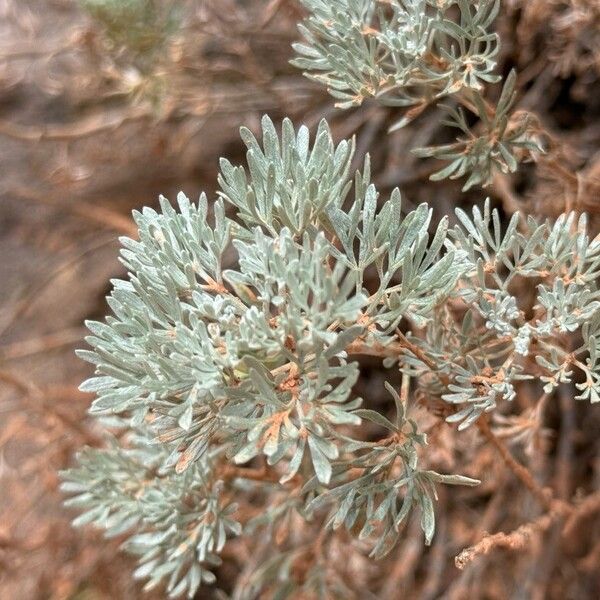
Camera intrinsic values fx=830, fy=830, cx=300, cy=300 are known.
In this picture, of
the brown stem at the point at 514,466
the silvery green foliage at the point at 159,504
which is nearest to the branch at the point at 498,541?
the brown stem at the point at 514,466

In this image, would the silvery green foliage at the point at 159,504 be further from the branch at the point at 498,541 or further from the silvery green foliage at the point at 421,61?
the silvery green foliage at the point at 421,61

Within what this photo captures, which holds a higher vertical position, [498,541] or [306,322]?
[306,322]

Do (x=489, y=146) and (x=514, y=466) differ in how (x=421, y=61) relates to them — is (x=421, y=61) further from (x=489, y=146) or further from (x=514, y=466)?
(x=514, y=466)

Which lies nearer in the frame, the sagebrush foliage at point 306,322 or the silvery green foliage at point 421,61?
the sagebrush foliage at point 306,322

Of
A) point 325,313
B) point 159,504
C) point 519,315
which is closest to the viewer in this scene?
point 325,313

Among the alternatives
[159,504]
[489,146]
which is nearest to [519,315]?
[489,146]

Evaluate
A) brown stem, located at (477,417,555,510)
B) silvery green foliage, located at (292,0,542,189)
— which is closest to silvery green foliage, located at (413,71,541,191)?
silvery green foliage, located at (292,0,542,189)

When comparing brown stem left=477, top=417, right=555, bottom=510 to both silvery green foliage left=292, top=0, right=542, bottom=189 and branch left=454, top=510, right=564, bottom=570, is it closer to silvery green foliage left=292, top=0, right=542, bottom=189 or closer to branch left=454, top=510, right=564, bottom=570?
branch left=454, top=510, right=564, bottom=570

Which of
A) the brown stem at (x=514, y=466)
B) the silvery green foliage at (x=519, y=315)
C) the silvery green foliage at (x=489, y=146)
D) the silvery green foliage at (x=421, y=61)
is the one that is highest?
the silvery green foliage at (x=421, y=61)

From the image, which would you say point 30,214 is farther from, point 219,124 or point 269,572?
point 269,572

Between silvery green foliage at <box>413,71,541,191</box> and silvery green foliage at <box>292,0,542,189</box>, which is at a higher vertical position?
silvery green foliage at <box>292,0,542,189</box>

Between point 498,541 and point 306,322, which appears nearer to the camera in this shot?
point 306,322

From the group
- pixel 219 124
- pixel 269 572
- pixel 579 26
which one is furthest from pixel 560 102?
pixel 269 572
